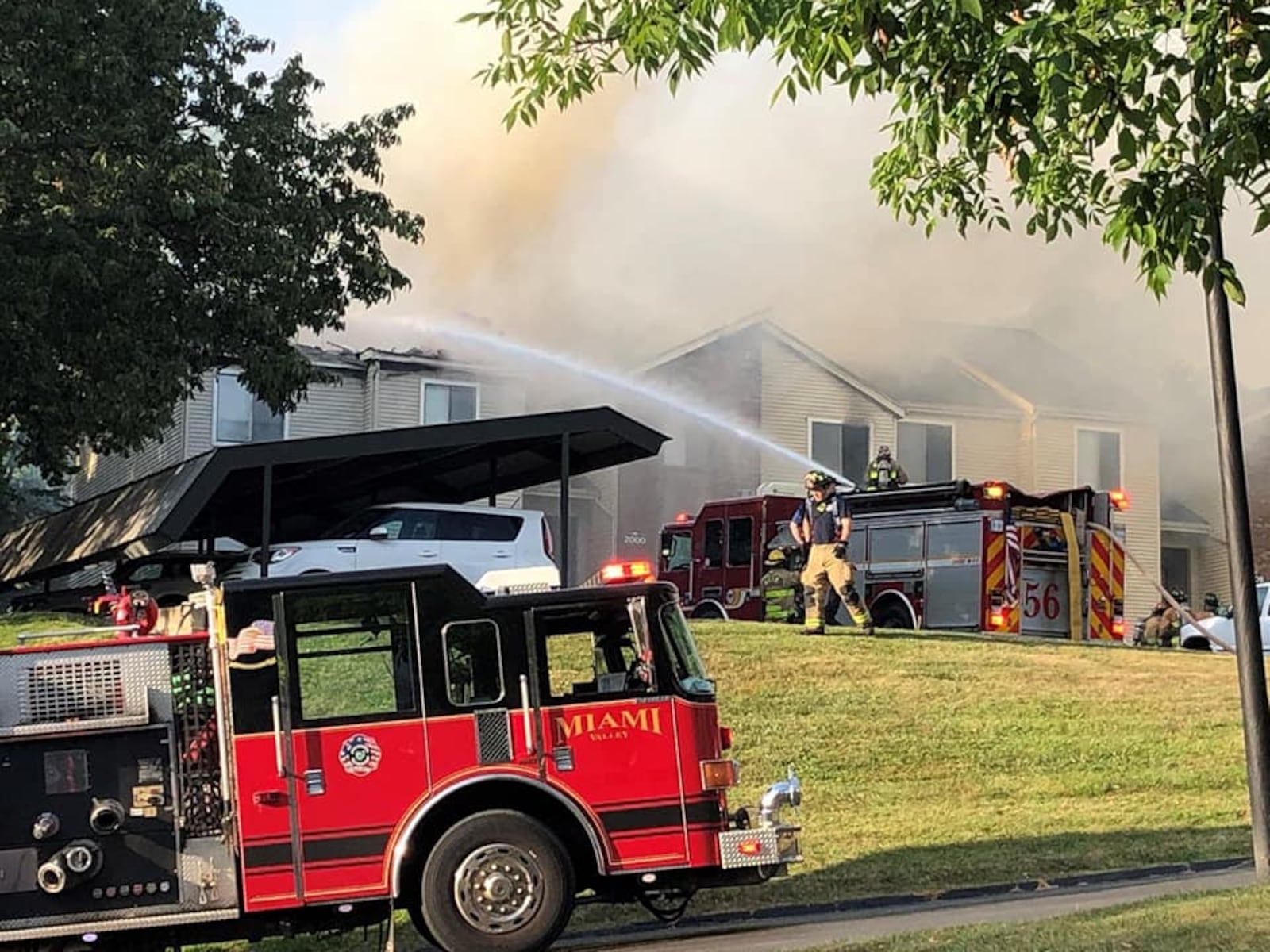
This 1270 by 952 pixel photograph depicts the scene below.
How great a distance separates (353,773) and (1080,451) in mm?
29556

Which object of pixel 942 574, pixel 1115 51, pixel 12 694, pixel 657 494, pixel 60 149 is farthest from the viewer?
→ pixel 657 494

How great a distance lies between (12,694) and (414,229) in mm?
14642

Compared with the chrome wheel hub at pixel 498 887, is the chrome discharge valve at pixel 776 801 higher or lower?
higher

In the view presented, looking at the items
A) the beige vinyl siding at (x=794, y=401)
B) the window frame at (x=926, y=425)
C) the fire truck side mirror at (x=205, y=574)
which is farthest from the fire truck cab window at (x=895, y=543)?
the window frame at (x=926, y=425)

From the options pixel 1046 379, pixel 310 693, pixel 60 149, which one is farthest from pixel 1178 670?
pixel 1046 379

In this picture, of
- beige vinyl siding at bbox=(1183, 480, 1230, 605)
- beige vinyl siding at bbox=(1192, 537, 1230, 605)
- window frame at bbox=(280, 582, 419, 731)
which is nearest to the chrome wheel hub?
window frame at bbox=(280, 582, 419, 731)

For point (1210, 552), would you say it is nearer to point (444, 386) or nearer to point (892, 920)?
point (444, 386)

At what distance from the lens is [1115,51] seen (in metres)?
5.04

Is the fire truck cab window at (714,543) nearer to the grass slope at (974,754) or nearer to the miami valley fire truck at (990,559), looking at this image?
the miami valley fire truck at (990,559)

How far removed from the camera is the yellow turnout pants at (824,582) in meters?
16.0

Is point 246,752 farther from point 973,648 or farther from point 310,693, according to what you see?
point 973,648

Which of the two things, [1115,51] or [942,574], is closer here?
[1115,51]

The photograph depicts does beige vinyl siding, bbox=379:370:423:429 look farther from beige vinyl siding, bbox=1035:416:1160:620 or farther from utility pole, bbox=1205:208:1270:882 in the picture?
utility pole, bbox=1205:208:1270:882

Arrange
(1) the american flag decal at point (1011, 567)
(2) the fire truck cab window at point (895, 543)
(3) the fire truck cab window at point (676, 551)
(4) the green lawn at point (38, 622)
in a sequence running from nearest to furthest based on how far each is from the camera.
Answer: (4) the green lawn at point (38, 622) < (1) the american flag decal at point (1011, 567) < (2) the fire truck cab window at point (895, 543) < (3) the fire truck cab window at point (676, 551)
